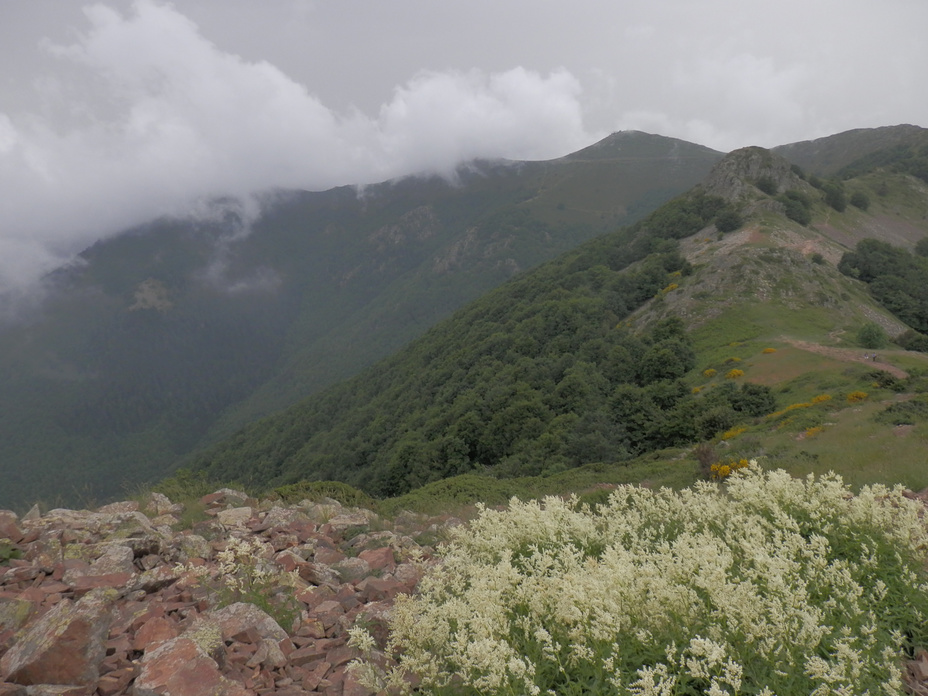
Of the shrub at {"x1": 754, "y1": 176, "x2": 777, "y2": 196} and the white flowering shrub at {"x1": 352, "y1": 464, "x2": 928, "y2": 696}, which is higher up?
the shrub at {"x1": 754, "y1": 176, "x2": 777, "y2": 196}

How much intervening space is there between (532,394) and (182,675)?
37263 mm

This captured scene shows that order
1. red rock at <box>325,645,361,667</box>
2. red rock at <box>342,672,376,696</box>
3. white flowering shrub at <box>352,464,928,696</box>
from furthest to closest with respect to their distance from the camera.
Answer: red rock at <box>325,645,361,667</box> → red rock at <box>342,672,376,696</box> → white flowering shrub at <box>352,464,928,696</box>

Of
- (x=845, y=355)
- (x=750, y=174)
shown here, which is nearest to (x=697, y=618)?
(x=845, y=355)

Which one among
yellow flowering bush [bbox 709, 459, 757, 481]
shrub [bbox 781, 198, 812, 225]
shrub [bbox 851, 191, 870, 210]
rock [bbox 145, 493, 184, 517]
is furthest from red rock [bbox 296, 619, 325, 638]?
shrub [bbox 851, 191, 870, 210]

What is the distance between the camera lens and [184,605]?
592cm

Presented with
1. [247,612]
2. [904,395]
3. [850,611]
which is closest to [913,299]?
[904,395]

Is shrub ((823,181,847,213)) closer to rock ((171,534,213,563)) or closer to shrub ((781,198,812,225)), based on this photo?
shrub ((781,198,812,225))

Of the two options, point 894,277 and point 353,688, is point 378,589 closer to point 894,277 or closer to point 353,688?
point 353,688

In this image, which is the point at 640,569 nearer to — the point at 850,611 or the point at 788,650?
the point at 788,650

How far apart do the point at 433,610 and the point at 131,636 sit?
317cm

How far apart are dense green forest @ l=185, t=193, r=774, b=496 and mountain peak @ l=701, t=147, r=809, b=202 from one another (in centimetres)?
293

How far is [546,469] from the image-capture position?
27.6 metres

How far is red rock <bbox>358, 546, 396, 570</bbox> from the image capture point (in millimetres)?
7473

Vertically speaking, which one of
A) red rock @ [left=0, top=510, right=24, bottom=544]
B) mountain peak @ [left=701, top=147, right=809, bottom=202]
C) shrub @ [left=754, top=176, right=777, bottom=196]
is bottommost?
red rock @ [left=0, top=510, right=24, bottom=544]
